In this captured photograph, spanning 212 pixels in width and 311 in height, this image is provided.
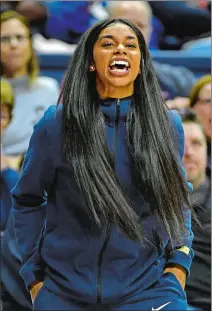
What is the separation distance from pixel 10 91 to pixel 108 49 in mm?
834

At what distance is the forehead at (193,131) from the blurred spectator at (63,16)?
764 millimetres

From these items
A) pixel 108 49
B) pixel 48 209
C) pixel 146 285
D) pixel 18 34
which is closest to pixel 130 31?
pixel 108 49

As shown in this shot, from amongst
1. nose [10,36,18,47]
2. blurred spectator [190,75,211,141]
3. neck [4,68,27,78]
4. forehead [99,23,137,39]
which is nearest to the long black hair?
forehead [99,23,137,39]

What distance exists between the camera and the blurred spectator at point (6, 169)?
208 cm

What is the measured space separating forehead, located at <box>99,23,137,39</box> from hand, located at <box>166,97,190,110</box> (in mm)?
614

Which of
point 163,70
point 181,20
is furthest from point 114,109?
point 181,20

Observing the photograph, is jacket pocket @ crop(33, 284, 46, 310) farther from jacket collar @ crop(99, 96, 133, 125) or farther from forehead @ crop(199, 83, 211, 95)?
forehead @ crop(199, 83, 211, 95)

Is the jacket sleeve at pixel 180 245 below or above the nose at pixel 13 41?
below

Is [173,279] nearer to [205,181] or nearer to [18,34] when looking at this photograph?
[205,181]

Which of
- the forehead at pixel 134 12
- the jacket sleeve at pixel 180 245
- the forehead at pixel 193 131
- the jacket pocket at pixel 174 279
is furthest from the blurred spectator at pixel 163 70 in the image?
the jacket pocket at pixel 174 279

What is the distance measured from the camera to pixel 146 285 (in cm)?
146

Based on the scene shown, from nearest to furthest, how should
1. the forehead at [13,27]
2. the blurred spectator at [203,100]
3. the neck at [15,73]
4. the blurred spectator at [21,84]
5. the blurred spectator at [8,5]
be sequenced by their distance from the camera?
1. the blurred spectator at [203,100]
2. the blurred spectator at [21,84]
3. the neck at [15,73]
4. the forehead at [13,27]
5. the blurred spectator at [8,5]

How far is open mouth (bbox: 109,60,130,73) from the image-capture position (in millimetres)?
1484

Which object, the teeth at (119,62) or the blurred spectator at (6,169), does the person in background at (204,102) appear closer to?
the blurred spectator at (6,169)
